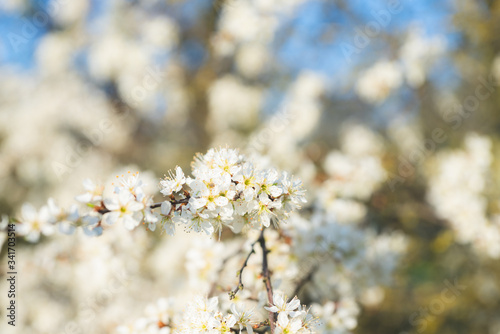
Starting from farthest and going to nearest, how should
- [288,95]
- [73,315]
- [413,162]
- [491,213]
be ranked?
1. [288,95]
2. [413,162]
3. [73,315]
4. [491,213]

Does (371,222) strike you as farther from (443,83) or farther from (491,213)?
(443,83)

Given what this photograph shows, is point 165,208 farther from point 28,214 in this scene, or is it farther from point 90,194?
point 28,214

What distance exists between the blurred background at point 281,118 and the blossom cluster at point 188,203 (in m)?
1.47

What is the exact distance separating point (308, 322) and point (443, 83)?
6.21 m

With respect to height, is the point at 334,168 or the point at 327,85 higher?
Answer: the point at 327,85

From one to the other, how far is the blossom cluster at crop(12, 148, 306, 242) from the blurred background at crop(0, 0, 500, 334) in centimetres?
147

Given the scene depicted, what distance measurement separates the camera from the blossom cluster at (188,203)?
1309 millimetres

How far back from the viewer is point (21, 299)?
3.53 m

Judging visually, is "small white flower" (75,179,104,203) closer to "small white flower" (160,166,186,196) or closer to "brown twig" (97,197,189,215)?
"brown twig" (97,197,189,215)

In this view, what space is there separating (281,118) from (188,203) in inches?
128

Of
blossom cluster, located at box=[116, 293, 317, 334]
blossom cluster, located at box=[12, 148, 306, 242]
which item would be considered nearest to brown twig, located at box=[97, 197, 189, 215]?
blossom cluster, located at box=[12, 148, 306, 242]

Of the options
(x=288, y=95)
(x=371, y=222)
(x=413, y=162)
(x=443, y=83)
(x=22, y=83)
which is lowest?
(x=371, y=222)

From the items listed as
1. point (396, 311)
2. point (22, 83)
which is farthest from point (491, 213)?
point (22, 83)

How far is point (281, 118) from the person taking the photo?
4.46m
